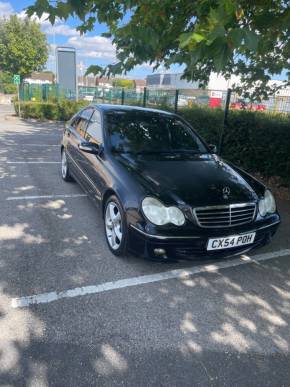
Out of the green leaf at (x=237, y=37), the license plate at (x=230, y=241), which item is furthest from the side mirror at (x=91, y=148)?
the green leaf at (x=237, y=37)

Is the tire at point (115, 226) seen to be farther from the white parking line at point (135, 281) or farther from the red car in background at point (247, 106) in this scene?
the red car in background at point (247, 106)

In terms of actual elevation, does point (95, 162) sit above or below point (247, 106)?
below

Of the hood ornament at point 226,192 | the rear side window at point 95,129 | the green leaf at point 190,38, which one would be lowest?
the hood ornament at point 226,192

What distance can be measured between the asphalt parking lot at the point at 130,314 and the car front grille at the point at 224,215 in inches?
24.8

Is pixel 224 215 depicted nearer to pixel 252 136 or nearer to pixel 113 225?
pixel 113 225

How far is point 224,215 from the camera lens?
3.08m

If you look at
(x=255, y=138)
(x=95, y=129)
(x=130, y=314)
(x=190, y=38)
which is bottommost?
(x=130, y=314)

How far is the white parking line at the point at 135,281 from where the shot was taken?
2.74m

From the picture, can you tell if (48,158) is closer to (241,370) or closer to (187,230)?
(187,230)

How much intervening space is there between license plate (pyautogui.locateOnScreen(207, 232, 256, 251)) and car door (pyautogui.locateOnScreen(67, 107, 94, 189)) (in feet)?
7.40

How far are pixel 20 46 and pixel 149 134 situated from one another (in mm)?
39292

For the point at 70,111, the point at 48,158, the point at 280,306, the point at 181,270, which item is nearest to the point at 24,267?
the point at 181,270

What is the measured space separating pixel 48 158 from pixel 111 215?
17.8 feet

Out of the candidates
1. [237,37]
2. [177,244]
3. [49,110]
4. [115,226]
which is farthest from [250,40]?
[49,110]
